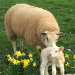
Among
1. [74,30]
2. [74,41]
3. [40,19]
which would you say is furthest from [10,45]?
[74,30]

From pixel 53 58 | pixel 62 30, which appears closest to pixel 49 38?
pixel 53 58

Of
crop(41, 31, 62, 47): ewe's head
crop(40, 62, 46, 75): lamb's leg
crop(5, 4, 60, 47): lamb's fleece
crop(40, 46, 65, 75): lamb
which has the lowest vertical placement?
crop(40, 62, 46, 75): lamb's leg

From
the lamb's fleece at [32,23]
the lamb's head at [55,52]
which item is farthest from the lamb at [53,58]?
the lamb's fleece at [32,23]

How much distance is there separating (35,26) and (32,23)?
11 cm

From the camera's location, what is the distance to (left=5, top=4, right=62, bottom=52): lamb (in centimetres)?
409

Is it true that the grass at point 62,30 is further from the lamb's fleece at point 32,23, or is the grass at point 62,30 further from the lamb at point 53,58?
the lamb's fleece at point 32,23

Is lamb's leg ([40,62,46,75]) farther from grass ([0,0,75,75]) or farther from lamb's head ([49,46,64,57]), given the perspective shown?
lamb's head ([49,46,64,57])

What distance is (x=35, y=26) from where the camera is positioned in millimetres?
4516

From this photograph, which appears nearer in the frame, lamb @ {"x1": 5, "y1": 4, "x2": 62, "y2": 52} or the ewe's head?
the ewe's head

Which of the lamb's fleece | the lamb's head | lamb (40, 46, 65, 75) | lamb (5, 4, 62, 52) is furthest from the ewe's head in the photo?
the lamb's head

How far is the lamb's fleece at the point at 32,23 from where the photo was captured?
172 inches

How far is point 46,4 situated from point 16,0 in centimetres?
212

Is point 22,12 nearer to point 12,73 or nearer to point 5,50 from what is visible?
point 5,50

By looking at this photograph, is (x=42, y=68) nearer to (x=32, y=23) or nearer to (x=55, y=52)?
(x=55, y=52)
